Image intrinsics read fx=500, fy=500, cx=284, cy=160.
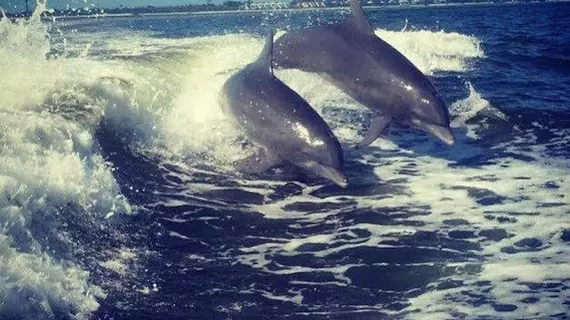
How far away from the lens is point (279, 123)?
600cm

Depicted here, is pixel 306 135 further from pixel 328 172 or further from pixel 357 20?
pixel 357 20

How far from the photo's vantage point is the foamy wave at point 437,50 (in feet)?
68.4

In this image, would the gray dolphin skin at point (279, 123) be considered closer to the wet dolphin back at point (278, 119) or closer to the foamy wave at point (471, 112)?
the wet dolphin back at point (278, 119)

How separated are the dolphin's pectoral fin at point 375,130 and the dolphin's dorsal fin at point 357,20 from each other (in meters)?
1.40

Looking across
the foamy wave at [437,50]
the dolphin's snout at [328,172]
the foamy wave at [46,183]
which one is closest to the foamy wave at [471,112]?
the dolphin's snout at [328,172]

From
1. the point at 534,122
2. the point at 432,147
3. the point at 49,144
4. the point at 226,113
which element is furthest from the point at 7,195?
the point at 534,122

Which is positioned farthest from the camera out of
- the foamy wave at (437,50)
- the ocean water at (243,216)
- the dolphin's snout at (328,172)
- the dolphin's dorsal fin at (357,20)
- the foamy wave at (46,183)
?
the foamy wave at (437,50)

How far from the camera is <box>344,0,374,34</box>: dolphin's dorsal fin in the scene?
726 cm

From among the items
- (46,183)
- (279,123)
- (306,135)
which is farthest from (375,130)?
(46,183)

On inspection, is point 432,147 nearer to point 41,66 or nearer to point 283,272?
point 283,272

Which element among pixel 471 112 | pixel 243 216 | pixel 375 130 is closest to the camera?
pixel 243 216

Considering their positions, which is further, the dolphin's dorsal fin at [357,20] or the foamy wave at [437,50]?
the foamy wave at [437,50]

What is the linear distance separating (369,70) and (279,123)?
1.69 meters

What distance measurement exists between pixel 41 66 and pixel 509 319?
9.26 m
